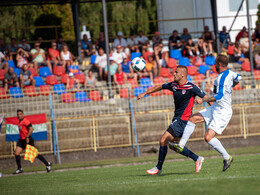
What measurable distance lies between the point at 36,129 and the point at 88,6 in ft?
92.8

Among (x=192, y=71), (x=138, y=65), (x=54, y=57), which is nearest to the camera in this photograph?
(x=138, y=65)

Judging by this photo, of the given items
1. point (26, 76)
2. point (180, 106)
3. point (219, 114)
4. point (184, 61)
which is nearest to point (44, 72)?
point (26, 76)

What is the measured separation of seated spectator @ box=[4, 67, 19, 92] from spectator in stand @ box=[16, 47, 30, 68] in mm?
1334

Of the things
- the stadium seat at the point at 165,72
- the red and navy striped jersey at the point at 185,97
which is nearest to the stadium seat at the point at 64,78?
the stadium seat at the point at 165,72

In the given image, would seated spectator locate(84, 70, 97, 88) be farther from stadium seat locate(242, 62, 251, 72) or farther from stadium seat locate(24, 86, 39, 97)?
stadium seat locate(242, 62, 251, 72)

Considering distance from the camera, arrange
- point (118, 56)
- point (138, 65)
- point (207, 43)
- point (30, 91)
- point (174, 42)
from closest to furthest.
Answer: point (138, 65), point (30, 91), point (118, 56), point (207, 43), point (174, 42)

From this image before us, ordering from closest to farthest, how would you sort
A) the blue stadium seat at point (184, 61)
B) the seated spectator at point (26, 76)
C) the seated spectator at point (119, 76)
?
1. the seated spectator at point (26, 76)
2. the seated spectator at point (119, 76)
3. the blue stadium seat at point (184, 61)

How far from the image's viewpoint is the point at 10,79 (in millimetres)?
19406

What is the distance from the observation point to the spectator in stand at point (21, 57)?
20859 millimetres

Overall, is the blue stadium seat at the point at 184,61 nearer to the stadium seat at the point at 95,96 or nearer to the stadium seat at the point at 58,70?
the stadium seat at the point at 58,70

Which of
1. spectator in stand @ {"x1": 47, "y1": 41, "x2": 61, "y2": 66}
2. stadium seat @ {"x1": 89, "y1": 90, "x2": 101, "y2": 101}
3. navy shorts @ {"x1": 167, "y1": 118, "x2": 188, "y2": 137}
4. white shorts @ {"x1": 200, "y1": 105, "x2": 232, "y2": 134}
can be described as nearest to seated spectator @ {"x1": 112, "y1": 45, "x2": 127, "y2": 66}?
spectator in stand @ {"x1": 47, "y1": 41, "x2": 61, "y2": 66}

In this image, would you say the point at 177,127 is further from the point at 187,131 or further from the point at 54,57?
the point at 54,57

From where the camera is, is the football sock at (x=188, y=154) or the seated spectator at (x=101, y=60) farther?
the seated spectator at (x=101, y=60)

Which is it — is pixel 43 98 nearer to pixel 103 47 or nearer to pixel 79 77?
pixel 79 77
